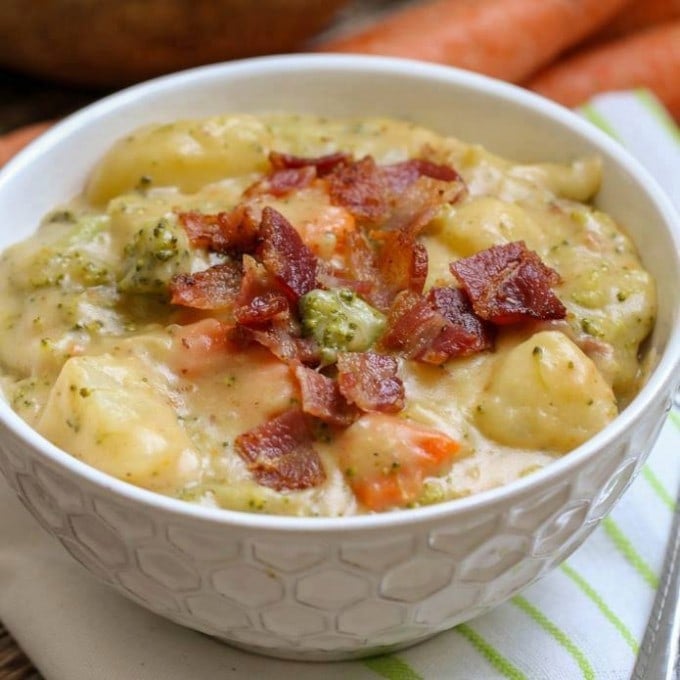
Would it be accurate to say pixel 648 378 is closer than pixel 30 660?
Yes

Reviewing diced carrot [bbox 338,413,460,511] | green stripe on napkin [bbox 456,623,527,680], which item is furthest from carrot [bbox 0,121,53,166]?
green stripe on napkin [bbox 456,623,527,680]

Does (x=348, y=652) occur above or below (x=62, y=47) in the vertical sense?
below

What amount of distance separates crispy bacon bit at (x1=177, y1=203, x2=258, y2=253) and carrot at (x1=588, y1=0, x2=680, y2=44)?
9.85ft

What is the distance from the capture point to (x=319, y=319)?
2.20 meters

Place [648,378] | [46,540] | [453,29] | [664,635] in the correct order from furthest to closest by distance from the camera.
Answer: [453,29], [46,540], [664,635], [648,378]

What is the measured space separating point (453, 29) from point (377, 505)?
2.92 metres

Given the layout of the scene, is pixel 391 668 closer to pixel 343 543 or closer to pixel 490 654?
pixel 490 654

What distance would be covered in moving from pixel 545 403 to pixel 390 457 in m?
0.33

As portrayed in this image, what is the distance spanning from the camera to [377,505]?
1946mm

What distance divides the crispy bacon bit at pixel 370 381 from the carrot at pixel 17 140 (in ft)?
7.10

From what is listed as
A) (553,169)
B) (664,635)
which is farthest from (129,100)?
(664,635)

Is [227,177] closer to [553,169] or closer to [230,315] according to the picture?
[230,315]

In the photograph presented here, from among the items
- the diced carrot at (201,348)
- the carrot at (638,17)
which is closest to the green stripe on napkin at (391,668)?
the diced carrot at (201,348)

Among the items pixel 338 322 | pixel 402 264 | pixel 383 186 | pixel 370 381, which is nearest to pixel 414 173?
pixel 383 186
